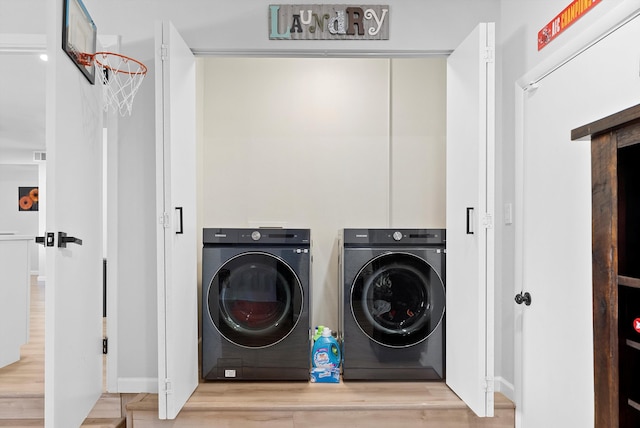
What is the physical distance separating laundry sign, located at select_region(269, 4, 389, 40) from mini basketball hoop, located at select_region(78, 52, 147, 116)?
76 centimetres

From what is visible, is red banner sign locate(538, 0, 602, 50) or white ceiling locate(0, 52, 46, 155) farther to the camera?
white ceiling locate(0, 52, 46, 155)

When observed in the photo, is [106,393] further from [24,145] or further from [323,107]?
[24,145]

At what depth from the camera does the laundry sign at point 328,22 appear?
2527mm

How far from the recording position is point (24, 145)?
7.84m

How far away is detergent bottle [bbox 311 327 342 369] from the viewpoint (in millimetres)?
2691

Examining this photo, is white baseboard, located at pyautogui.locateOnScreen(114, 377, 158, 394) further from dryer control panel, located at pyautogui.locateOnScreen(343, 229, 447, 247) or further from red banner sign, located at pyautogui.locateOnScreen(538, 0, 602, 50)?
red banner sign, located at pyautogui.locateOnScreen(538, 0, 602, 50)

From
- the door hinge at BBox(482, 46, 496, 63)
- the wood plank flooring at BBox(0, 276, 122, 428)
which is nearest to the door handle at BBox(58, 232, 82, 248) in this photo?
the wood plank flooring at BBox(0, 276, 122, 428)

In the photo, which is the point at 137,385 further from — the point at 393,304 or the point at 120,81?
the point at 120,81

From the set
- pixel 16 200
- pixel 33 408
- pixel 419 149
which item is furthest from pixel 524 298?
pixel 16 200

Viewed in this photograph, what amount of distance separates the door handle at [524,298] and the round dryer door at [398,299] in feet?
1.59

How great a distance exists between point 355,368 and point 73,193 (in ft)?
5.65

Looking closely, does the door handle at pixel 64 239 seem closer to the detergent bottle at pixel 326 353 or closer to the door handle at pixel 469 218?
the detergent bottle at pixel 326 353

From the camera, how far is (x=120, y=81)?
8.24 feet

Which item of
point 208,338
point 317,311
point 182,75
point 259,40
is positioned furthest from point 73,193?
point 317,311
